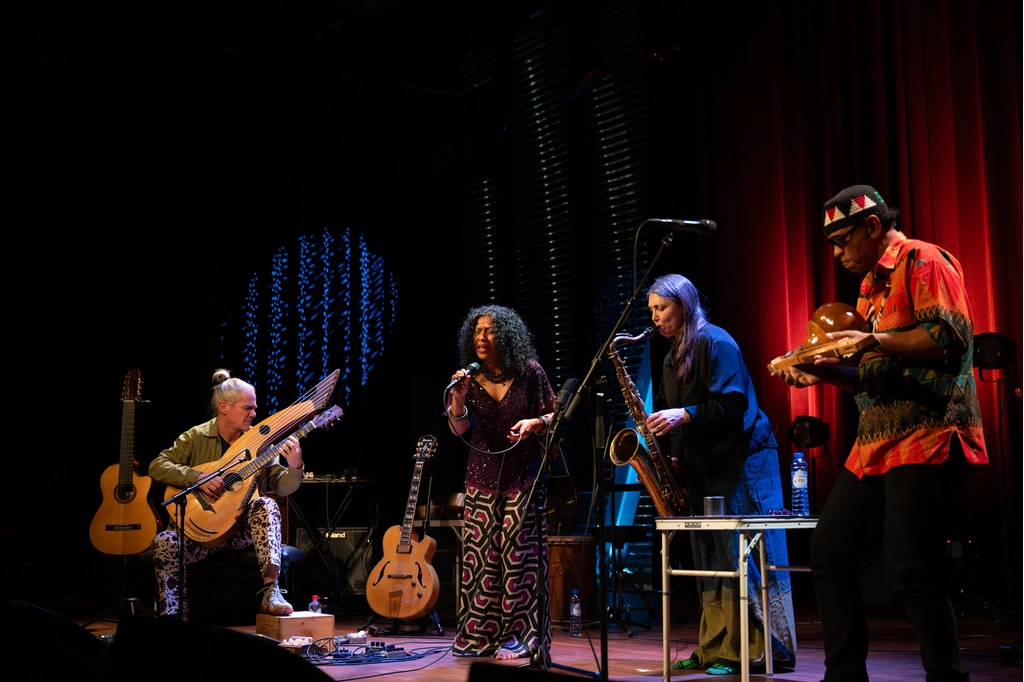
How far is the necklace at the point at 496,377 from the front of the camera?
485cm

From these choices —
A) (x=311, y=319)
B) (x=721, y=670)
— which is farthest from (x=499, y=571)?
(x=311, y=319)

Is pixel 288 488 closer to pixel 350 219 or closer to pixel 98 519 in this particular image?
pixel 98 519

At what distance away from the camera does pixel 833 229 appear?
128 inches

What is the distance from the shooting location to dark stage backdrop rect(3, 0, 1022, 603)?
6676 millimetres

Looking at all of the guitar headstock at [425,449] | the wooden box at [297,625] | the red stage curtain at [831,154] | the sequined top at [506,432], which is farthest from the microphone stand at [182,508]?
the red stage curtain at [831,154]

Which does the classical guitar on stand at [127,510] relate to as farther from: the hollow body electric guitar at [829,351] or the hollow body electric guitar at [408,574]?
the hollow body electric guitar at [829,351]

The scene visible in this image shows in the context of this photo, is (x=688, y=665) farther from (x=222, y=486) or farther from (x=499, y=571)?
(x=222, y=486)

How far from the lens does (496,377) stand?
4863 millimetres

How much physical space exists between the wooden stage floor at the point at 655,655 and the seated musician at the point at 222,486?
2.23ft

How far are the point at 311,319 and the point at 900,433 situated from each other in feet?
22.6

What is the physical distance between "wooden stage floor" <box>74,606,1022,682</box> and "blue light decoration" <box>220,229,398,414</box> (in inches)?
117

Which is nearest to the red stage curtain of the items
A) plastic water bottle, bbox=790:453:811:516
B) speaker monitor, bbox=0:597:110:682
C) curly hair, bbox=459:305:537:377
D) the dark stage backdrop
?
the dark stage backdrop

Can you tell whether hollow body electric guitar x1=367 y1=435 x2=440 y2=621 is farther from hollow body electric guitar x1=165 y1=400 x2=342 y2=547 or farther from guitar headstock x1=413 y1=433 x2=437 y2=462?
hollow body electric guitar x1=165 y1=400 x2=342 y2=547

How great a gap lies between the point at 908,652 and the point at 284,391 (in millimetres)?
5833
